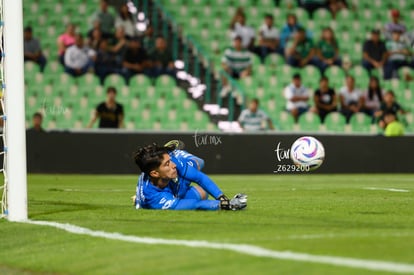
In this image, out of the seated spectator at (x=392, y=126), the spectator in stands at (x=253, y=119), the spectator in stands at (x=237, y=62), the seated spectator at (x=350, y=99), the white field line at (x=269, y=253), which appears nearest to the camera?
the white field line at (x=269, y=253)

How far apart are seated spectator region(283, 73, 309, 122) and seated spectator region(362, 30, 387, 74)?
7.38ft

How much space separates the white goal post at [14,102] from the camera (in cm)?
949

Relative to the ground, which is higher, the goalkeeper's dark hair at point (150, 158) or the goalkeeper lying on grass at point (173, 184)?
the goalkeeper's dark hair at point (150, 158)

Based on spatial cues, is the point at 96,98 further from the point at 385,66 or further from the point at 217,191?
the point at 217,191

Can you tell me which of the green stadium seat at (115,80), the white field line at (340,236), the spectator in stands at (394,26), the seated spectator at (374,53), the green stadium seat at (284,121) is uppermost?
the spectator in stands at (394,26)

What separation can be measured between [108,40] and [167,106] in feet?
7.36

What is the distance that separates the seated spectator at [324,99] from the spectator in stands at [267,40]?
77.2 inches

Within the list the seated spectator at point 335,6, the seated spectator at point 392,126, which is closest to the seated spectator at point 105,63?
the seated spectator at point 335,6

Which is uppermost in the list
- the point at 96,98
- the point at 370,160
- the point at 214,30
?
the point at 214,30

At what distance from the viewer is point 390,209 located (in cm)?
1070

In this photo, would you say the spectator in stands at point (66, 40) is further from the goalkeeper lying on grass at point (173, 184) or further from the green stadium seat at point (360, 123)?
the goalkeeper lying on grass at point (173, 184)

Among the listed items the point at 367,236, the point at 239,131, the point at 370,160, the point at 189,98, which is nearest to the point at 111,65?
the point at 189,98

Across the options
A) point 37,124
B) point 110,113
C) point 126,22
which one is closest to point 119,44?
point 126,22

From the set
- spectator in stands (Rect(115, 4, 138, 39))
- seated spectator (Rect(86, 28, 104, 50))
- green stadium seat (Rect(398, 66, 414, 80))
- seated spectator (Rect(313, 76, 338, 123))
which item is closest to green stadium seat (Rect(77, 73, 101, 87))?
seated spectator (Rect(86, 28, 104, 50))
